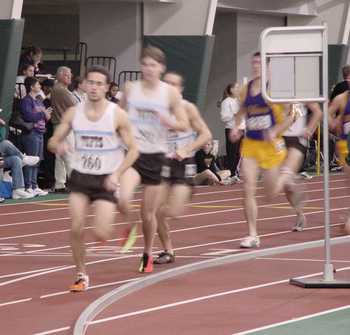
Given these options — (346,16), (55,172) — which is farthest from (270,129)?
(346,16)

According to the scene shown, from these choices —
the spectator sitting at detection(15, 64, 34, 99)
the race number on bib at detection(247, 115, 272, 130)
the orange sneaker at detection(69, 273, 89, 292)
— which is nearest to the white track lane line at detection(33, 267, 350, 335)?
the orange sneaker at detection(69, 273, 89, 292)

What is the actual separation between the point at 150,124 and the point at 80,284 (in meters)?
2.17

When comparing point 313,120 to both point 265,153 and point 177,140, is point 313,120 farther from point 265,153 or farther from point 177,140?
point 177,140

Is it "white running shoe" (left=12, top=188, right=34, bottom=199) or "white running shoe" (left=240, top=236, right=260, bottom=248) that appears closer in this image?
"white running shoe" (left=240, top=236, right=260, bottom=248)

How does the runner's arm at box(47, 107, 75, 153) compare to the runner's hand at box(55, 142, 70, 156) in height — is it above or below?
above

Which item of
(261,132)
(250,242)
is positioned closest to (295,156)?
(261,132)

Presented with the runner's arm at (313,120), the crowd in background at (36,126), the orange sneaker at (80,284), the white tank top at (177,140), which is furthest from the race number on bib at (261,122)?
the crowd in background at (36,126)

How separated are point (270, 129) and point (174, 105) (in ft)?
8.50

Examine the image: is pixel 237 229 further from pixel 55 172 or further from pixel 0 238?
pixel 55 172

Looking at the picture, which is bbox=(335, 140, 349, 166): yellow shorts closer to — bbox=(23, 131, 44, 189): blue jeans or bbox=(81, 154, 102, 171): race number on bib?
bbox=(81, 154, 102, 171): race number on bib

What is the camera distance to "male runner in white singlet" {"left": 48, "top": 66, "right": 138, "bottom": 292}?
39.2 ft

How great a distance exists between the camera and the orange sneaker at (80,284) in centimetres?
1198

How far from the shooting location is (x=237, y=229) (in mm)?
17875

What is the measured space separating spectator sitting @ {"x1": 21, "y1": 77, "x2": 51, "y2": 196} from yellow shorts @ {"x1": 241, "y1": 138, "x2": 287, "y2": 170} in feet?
25.5
